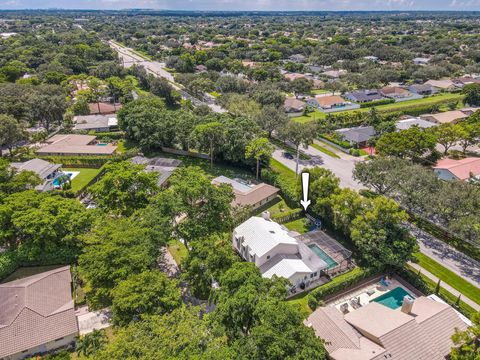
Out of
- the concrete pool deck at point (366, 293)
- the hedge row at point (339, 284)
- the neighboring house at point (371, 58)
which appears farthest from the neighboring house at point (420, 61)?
the hedge row at point (339, 284)

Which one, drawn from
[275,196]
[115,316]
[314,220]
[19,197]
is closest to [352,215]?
[314,220]

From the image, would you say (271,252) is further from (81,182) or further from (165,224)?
(81,182)

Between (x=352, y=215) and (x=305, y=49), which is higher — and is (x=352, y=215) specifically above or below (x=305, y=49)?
below

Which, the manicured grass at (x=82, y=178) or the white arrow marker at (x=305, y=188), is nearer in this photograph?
the white arrow marker at (x=305, y=188)

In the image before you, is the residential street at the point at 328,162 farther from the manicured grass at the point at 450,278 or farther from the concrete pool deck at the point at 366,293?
the concrete pool deck at the point at 366,293

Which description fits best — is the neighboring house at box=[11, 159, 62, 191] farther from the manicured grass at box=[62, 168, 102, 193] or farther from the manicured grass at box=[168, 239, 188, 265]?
the manicured grass at box=[168, 239, 188, 265]

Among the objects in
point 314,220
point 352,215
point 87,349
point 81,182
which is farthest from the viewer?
point 81,182

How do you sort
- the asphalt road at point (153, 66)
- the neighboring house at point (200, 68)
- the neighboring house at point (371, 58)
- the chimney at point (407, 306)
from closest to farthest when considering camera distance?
the chimney at point (407, 306) < the asphalt road at point (153, 66) < the neighboring house at point (200, 68) < the neighboring house at point (371, 58)
